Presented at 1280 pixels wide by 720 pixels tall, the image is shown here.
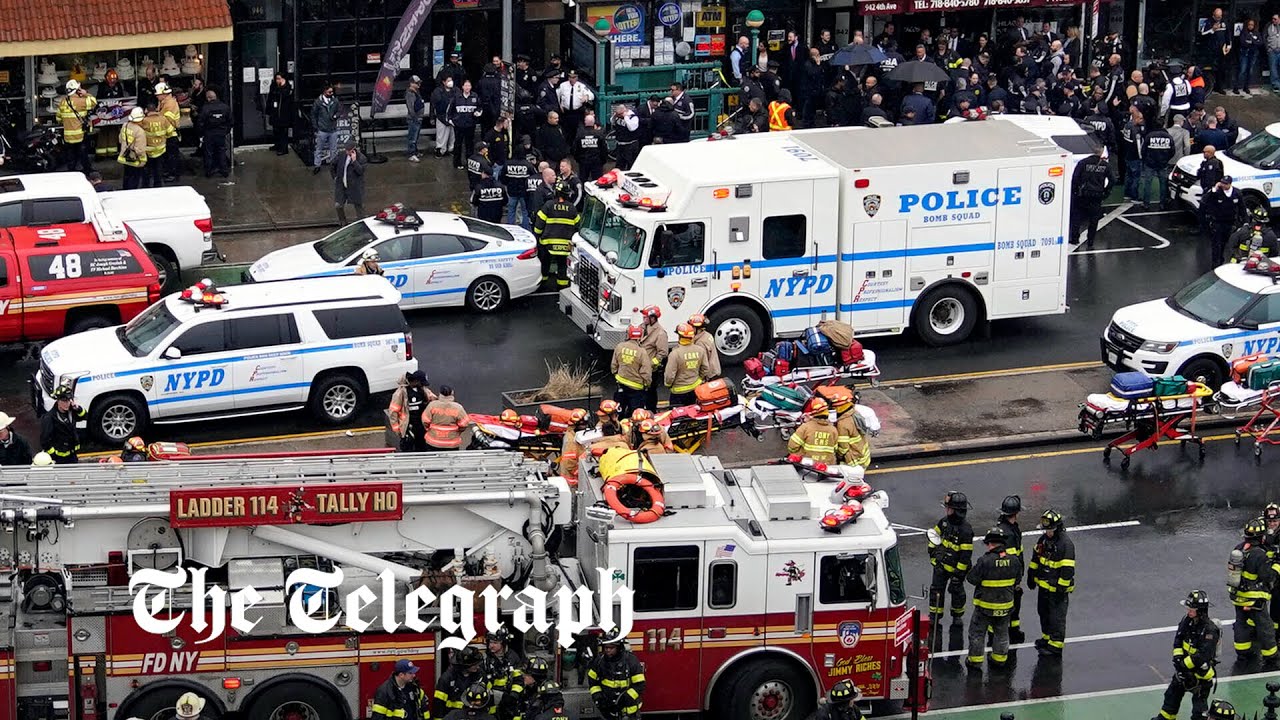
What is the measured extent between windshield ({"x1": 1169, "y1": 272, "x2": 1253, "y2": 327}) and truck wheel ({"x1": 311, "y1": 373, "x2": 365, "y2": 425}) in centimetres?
1055

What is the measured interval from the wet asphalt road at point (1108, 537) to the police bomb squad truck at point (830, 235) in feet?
12.1

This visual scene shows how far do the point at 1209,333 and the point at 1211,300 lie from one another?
30.2 inches

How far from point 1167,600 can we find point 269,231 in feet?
54.8

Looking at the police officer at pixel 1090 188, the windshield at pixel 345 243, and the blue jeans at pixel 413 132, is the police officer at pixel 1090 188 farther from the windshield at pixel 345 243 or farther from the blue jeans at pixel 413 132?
the blue jeans at pixel 413 132

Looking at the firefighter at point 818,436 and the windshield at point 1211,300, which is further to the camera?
the windshield at point 1211,300

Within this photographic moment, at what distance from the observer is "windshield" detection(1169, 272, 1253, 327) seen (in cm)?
2793

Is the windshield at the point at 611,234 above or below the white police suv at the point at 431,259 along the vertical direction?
above

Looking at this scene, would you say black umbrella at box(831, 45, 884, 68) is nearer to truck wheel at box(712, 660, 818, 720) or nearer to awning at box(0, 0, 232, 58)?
awning at box(0, 0, 232, 58)

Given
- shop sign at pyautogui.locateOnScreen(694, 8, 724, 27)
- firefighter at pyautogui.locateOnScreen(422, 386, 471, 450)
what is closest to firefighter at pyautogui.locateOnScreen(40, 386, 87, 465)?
firefighter at pyautogui.locateOnScreen(422, 386, 471, 450)

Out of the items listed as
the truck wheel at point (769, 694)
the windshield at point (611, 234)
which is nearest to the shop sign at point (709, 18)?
the windshield at point (611, 234)

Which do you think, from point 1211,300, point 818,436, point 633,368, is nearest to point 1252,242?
point 1211,300

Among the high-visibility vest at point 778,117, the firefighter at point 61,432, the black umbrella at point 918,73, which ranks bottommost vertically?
the firefighter at point 61,432

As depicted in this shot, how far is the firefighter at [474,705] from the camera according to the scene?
1780 cm

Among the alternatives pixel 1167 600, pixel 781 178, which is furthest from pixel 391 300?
pixel 1167 600
